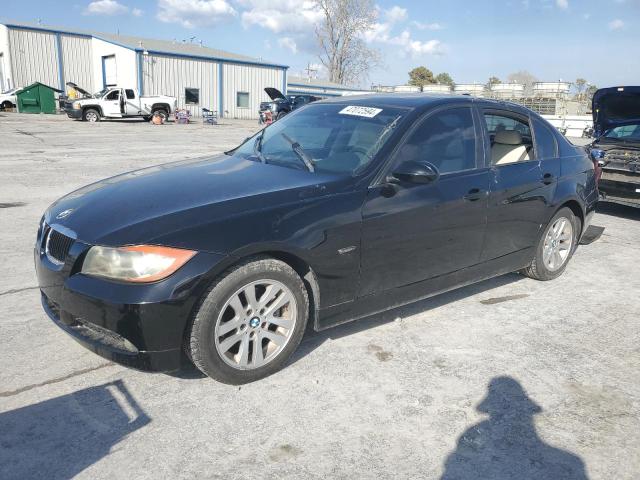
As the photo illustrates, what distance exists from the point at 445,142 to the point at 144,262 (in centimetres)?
235

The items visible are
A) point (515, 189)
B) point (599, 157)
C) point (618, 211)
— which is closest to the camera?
point (515, 189)

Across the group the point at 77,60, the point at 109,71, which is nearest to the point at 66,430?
the point at 109,71

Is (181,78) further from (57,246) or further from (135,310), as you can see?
(135,310)

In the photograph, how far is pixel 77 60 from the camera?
3891 centimetres

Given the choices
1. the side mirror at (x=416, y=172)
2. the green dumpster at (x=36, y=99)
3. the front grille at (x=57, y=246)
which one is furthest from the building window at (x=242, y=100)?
the front grille at (x=57, y=246)

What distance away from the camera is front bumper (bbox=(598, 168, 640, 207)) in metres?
7.68

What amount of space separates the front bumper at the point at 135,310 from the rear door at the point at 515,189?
8.08ft

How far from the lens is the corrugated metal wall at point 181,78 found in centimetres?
3578

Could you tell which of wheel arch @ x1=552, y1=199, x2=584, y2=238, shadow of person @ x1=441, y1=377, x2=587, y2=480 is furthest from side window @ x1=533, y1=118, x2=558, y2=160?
shadow of person @ x1=441, y1=377, x2=587, y2=480

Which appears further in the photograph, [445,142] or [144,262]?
[445,142]

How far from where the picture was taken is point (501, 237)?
14.0ft

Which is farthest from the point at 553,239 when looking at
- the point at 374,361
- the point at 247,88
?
the point at 247,88

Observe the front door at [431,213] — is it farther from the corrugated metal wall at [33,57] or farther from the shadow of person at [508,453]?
the corrugated metal wall at [33,57]

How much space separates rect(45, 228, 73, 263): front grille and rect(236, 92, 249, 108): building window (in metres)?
39.5
